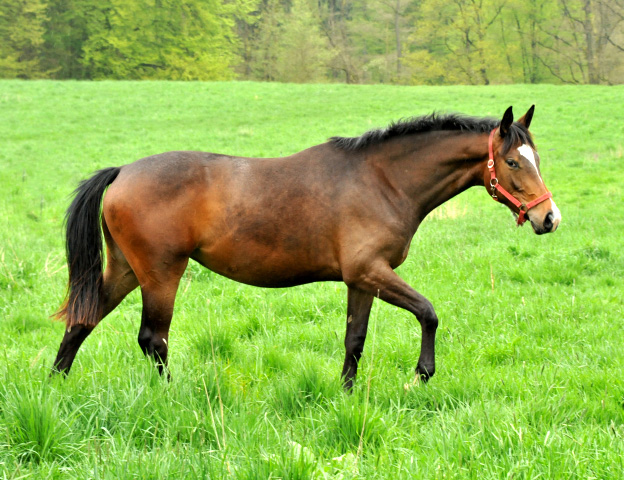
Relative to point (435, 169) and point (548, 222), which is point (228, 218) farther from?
point (548, 222)

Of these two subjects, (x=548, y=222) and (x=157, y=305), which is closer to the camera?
(x=548, y=222)

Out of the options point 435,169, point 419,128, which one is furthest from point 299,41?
point 435,169

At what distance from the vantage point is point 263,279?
14.7 feet

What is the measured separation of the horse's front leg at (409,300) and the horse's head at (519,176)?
994 mm

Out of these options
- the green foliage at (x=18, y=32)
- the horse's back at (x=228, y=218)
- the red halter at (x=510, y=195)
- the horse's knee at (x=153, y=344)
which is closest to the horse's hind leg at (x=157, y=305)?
the horse's knee at (x=153, y=344)

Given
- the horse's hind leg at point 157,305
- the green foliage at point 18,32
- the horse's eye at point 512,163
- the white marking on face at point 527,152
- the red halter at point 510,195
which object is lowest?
the horse's hind leg at point 157,305

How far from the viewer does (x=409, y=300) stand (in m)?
4.21

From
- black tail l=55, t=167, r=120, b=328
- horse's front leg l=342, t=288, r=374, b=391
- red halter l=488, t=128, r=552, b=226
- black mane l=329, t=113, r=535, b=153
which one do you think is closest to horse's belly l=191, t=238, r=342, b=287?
horse's front leg l=342, t=288, r=374, b=391

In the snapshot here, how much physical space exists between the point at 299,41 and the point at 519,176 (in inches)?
1935

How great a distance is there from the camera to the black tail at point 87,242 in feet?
14.9

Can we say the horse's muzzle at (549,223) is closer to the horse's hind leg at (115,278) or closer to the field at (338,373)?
the field at (338,373)

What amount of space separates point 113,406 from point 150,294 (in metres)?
1.00

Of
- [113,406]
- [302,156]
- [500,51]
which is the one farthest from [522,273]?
[500,51]

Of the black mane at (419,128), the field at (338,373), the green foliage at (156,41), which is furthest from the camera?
the green foliage at (156,41)
